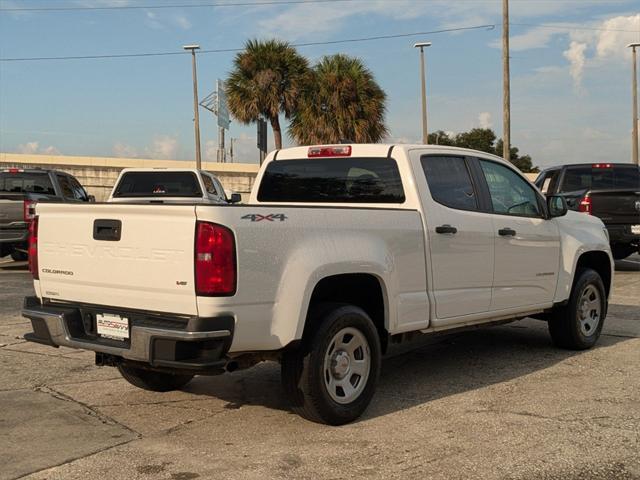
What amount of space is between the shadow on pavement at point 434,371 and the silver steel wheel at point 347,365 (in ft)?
0.95

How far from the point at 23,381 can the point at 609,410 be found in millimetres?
4496

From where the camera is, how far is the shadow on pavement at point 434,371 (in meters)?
5.47

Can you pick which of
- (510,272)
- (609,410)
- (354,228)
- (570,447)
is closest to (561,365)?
(510,272)

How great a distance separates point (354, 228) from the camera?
475cm

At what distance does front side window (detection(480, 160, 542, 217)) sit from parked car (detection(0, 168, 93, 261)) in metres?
8.98

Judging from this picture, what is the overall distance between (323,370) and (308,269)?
2.19ft

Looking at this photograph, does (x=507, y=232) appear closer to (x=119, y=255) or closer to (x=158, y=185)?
(x=119, y=255)

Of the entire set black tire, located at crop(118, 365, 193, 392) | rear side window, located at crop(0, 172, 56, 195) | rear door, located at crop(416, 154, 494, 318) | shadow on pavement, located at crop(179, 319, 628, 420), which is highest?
rear side window, located at crop(0, 172, 56, 195)

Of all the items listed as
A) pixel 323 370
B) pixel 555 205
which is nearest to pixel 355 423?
pixel 323 370

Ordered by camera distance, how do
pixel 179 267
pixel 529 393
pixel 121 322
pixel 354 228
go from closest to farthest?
1. pixel 179 267
2. pixel 121 322
3. pixel 354 228
4. pixel 529 393

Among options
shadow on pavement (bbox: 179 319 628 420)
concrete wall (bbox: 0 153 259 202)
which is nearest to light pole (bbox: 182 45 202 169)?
concrete wall (bbox: 0 153 259 202)

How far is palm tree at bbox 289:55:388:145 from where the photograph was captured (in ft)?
104

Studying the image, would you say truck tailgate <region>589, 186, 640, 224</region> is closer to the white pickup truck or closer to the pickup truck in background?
the pickup truck in background

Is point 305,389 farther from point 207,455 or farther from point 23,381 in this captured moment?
point 23,381
